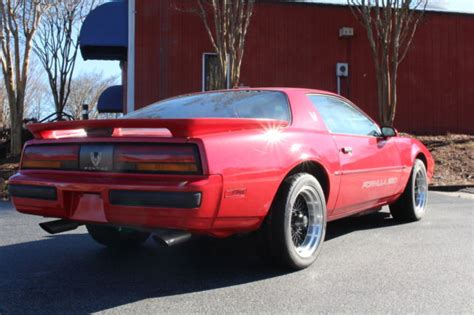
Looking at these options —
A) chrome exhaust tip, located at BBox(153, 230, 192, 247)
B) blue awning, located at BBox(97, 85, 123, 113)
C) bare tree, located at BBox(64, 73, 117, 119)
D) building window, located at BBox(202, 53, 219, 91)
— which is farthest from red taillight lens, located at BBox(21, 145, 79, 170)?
bare tree, located at BBox(64, 73, 117, 119)

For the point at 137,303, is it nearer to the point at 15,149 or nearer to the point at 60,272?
the point at 60,272

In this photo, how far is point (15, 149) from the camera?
45.4ft

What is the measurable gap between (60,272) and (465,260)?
335 centimetres

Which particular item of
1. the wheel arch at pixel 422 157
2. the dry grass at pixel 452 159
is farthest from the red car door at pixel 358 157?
the dry grass at pixel 452 159

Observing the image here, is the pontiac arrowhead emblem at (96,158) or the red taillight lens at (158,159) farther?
the pontiac arrowhead emblem at (96,158)

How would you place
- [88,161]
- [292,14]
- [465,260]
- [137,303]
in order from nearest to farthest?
[137,303], [88,161], [465,260], [292,14]

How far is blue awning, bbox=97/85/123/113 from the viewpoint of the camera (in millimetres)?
17891

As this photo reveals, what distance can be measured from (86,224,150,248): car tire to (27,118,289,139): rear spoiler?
104cm

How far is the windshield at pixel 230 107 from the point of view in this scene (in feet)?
13.6

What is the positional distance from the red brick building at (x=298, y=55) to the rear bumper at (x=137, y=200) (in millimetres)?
10980

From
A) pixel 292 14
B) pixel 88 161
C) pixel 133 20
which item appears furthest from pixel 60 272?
pixel 292 14

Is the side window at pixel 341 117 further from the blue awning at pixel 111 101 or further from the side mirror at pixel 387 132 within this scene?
the blue awning at pixel 111 101

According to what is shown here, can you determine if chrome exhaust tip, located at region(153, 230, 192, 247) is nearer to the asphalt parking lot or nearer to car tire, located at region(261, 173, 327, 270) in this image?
the asphalt parking lot

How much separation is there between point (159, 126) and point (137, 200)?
19.5 inches
